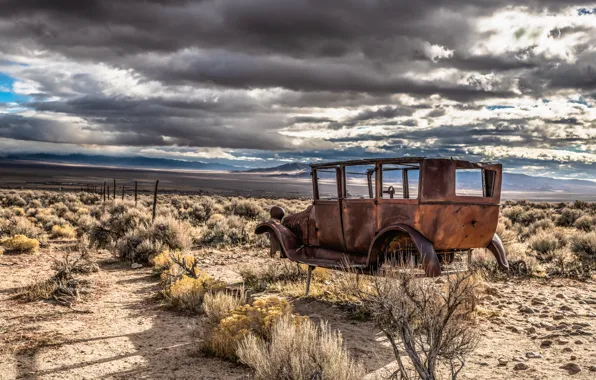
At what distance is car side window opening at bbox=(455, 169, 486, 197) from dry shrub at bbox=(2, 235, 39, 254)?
13138 mm

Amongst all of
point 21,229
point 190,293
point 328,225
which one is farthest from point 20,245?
point 328,225

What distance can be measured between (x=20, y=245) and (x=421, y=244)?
43.0ft

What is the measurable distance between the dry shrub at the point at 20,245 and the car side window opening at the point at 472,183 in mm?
13138

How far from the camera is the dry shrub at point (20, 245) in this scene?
14.9 m

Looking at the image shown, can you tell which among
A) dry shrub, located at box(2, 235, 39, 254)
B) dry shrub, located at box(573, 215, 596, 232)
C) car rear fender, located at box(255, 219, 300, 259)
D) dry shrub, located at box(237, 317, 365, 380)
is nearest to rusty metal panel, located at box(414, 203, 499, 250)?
dry shrub, located at box(237, 317, 365, 380)

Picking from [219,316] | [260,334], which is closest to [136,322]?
[219,316]

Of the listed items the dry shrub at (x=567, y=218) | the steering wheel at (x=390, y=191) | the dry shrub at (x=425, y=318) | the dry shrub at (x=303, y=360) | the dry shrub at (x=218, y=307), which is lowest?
the dry shrub at (x=567, y=218)

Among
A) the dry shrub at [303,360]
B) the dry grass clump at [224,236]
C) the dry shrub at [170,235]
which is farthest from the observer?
the dry grass clump at [224,236]

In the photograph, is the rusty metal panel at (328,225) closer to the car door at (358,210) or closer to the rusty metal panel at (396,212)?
the car door at (358,210)

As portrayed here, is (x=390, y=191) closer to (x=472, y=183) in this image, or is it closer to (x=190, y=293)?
(x=472, y=183)

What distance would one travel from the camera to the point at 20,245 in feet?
48.9

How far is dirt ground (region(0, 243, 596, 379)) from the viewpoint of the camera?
18.9 feet

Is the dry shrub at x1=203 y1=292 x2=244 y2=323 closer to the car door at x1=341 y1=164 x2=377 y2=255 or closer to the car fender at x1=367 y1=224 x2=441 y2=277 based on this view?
the car door at x1=341 y1=164 x2=377 y2=255

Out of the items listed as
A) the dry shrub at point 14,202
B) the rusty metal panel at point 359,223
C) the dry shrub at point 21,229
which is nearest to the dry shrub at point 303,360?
the rusty metal panel at point 359,223
